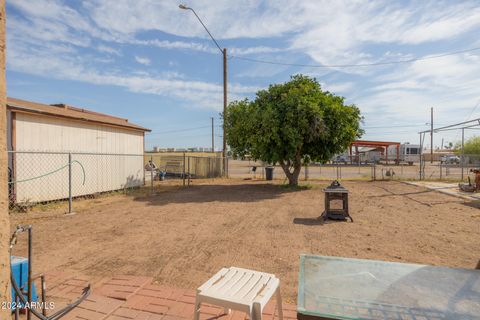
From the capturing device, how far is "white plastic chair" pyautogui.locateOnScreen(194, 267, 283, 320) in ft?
6.48

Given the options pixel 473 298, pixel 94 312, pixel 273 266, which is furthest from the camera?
pixel 273 266

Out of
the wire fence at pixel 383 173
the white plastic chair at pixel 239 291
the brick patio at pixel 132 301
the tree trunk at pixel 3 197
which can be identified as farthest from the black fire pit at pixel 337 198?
the wire fence at pixel 383 173

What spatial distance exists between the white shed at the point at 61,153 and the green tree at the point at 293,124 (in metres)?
5.15

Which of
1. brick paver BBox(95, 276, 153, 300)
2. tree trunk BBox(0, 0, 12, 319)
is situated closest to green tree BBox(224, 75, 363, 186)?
brick paver BBox(95, 276, 153, 300)

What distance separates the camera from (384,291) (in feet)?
5.73

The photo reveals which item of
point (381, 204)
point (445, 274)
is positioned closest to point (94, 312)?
point (445, 274)

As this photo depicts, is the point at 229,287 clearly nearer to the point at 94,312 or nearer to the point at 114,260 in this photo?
the point at 94,312

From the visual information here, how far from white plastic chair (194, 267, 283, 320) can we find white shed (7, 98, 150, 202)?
7085mm

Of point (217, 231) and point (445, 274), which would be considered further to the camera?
point (217, 231)

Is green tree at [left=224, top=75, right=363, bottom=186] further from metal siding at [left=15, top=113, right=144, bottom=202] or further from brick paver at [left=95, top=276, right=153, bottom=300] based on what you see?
brick paver at [left=95, top=276, right=153, bottom=300]

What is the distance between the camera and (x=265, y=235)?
18.9 feet

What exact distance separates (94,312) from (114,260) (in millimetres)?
1513

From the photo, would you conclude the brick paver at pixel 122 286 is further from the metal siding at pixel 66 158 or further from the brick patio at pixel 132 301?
the metal siding at pixel 66 158

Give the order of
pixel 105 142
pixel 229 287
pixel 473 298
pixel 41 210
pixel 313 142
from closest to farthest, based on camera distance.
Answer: pixel 473 298 → pixel 229 287 → pixel 41 210 → pixel 105 142 → pixel 313 142
